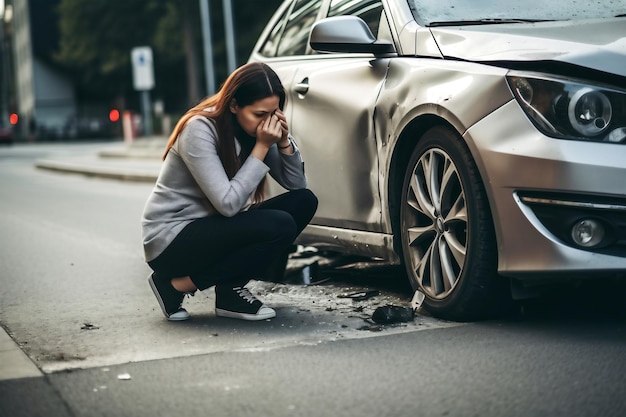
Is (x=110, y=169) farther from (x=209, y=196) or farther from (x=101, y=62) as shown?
(x=101, y=62)

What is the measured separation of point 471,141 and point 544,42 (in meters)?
0.48

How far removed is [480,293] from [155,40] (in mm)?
43694

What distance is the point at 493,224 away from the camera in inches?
163

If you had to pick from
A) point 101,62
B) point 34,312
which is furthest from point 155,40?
point 34,312

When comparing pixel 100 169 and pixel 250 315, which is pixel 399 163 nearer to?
pixel 250 315

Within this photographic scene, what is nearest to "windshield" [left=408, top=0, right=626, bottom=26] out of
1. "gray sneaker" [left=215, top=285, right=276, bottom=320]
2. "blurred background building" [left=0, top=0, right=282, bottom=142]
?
"gray sneaker" [left=215, top=285, right=276, bottom=320]

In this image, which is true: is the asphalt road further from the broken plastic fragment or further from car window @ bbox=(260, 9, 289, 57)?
car window @ bbox=(260, 9, 289, 57)

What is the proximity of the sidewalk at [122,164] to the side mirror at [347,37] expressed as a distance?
10.6 metres

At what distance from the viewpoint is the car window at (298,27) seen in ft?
19.7

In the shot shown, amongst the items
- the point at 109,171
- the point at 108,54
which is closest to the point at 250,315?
the point at 109,171

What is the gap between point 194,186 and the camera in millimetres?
4699

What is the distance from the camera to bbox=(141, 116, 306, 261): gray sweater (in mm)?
4531

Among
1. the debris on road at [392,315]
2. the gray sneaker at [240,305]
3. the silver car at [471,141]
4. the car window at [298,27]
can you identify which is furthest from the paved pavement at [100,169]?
the car window at [298,27]

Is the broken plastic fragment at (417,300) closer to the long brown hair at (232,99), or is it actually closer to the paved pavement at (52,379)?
the paved pavement at (52,379)
